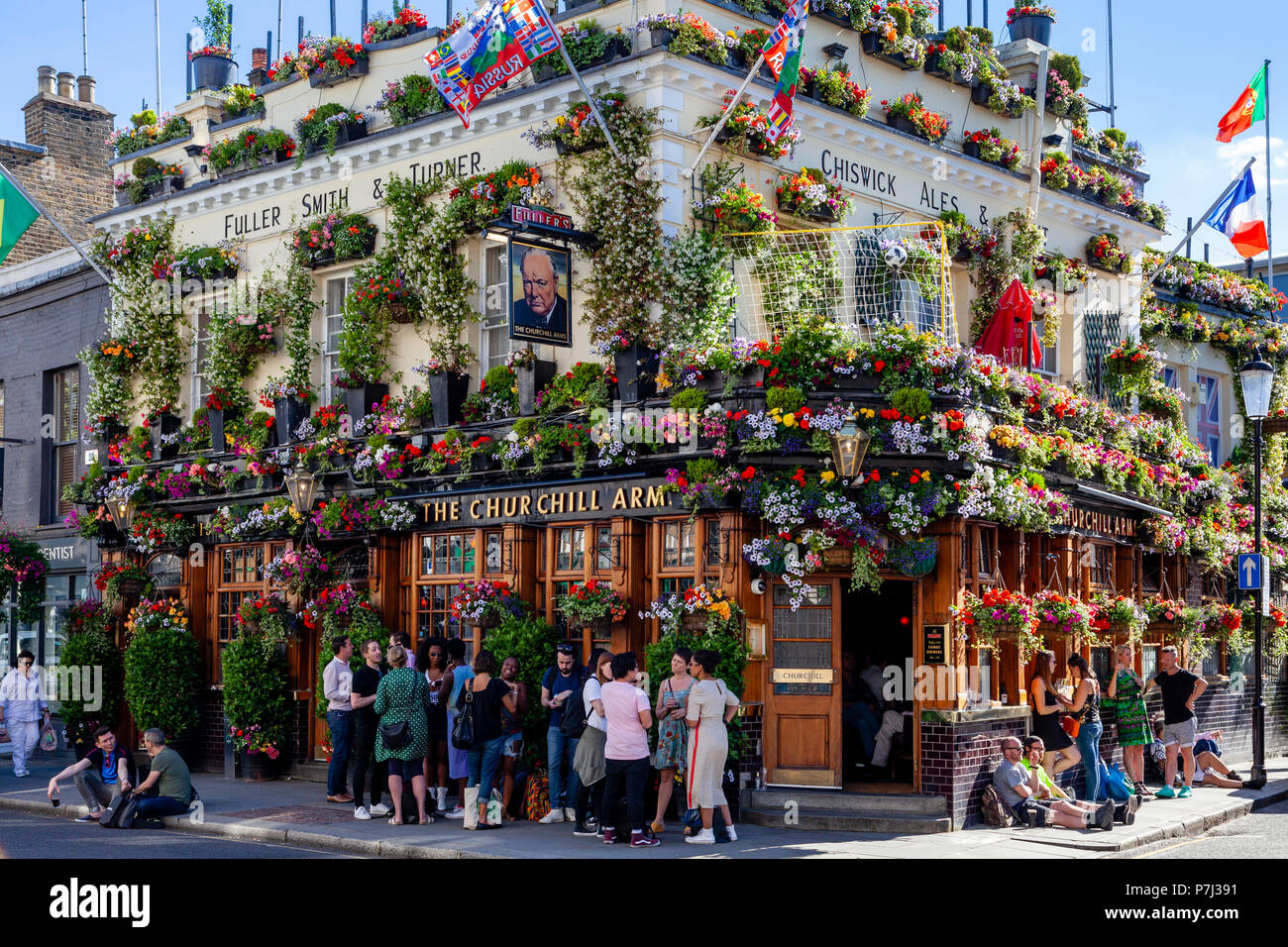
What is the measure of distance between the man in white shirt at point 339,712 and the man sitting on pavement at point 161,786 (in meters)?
1.72

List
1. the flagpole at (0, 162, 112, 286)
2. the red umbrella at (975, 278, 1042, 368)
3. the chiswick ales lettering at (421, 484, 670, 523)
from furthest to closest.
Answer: the flagpole at (0, 162, 112, 286) < the red umbrella at (975, 278, 1042, 368) < the chiswick ales lettering at (421, 484, 670, 523)

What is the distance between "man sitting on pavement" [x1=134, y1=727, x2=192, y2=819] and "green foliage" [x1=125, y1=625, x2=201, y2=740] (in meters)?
5.13

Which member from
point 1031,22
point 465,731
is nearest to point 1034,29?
point 1031,22

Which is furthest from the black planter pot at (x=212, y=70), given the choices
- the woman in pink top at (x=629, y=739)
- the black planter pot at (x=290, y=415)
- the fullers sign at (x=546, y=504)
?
the woman in pink top at (x=629, y=739)

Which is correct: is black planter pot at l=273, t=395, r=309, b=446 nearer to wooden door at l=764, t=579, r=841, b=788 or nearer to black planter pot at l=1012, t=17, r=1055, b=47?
wooden door at l=764, t=579, r=841, b=788

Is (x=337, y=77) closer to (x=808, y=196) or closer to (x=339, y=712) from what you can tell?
(x=808, y=196)

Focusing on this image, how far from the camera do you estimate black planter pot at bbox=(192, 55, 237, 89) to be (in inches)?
904

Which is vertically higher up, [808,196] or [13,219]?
[13,219]

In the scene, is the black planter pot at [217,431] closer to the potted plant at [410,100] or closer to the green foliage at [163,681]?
the green foliage at [163,681]

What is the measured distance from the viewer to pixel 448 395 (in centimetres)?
1775

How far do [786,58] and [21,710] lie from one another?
45.6 ft

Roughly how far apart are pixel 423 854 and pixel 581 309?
6.56 metres

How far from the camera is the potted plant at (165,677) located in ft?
65.4

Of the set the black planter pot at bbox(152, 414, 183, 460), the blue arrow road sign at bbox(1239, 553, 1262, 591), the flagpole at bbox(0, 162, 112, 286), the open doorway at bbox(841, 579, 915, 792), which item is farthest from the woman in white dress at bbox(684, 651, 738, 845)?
the flagpole at bbox(0, 162, 112, 286)
